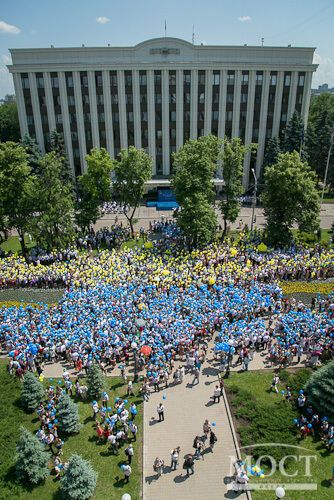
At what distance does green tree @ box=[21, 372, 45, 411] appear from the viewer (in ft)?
59.7

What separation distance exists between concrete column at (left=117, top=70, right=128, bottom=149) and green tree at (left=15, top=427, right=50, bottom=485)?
138 ft

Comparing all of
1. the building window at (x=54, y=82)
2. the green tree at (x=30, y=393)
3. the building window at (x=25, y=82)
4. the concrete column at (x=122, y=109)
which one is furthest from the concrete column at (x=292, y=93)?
A: the green tree at (x=30, y=393)

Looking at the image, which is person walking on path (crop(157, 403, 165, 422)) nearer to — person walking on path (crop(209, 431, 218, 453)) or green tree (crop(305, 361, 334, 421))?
person walking on path (crop(209, 431, 218, 453))

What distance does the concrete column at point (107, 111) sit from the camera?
158ft

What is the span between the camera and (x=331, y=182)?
5169 centimetres

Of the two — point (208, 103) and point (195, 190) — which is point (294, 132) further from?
point (195, 190)

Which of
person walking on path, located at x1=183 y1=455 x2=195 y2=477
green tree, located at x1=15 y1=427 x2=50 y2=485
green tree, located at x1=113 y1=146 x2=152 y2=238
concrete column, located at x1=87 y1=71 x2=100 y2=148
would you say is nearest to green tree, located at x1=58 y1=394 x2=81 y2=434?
green tree, located at x1=15 y1=427 x2=50 y2=485

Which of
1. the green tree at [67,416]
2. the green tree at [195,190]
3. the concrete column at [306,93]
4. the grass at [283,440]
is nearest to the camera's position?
the grass at [283,440]

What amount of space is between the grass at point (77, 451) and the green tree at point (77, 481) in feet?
2.24

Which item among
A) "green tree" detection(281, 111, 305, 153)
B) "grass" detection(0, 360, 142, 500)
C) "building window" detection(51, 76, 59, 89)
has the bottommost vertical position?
"grass" detection(0, 360, 142, 500)

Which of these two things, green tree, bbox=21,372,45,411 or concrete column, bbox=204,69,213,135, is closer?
green tree, bbox=21,372,45,411

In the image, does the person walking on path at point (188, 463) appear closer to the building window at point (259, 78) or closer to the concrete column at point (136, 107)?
the concrete column at point (136, 107)

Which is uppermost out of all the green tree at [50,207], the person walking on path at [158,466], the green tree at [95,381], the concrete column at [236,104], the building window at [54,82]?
the building window at [54,82]

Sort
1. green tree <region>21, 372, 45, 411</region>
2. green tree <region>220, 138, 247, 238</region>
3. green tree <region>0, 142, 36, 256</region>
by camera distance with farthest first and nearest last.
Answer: green tree <region>220, 138, 247, 238</region> < green tree <region>0, 142, 36, 256</region> < green tree <region>21, 372, 45, 411</region>
